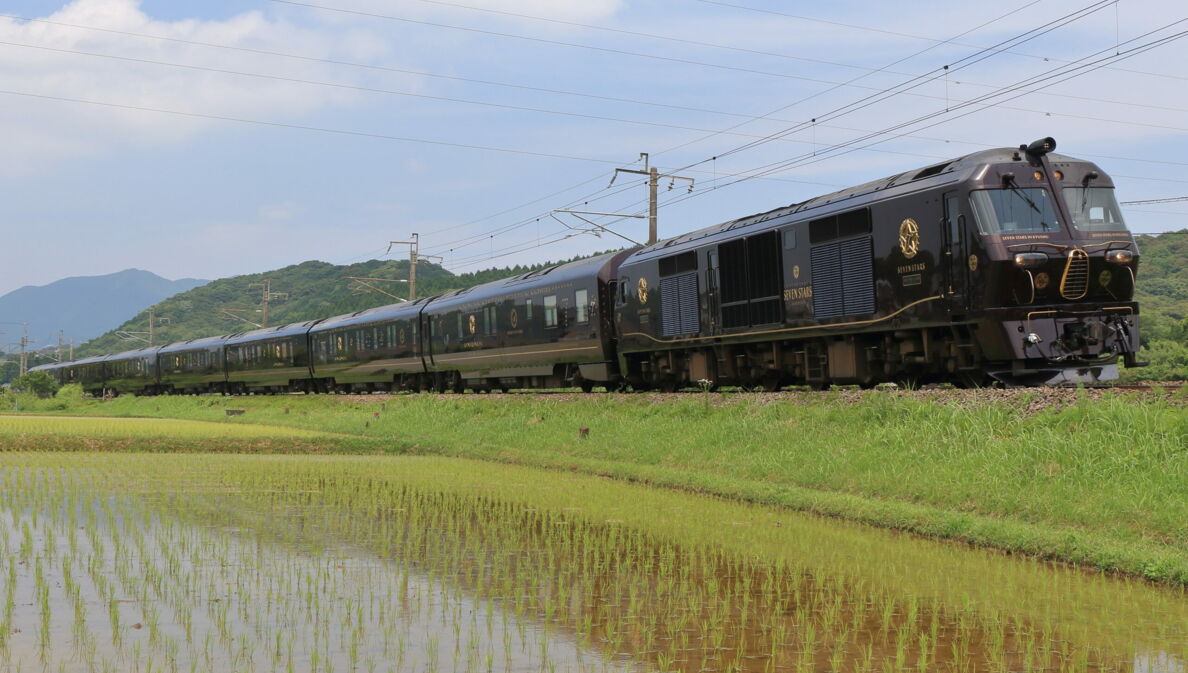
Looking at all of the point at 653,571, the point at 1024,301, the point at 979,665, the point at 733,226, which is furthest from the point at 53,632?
the point at 733,226

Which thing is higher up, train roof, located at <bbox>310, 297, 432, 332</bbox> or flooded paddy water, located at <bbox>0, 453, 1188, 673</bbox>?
train roof, located at <bbox>310, 297, 432, 332</bbox>

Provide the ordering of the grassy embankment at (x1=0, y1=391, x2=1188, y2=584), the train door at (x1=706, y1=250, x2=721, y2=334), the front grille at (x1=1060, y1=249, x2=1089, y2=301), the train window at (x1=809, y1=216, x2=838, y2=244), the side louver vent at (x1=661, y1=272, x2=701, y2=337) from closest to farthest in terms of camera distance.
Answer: the grassy embankment at (x1=0, y1=391, x2=1188, y2=584), the front grille at (x1=1060, y1=249, x2=1089, y2=301), the train window at (x1=809, y1=216, x2=838, y2=244), the train door at (x1=706, y1=250, x2=721, y2=334), the side louver vent at (x1=661, y1=272, x2=701, y2=337)

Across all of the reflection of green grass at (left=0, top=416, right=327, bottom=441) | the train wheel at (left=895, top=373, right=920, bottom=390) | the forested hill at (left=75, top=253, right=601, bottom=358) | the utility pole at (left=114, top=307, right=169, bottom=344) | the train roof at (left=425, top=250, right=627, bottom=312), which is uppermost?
the forested hill at (left=75, top=253, right=601, bottom=358)

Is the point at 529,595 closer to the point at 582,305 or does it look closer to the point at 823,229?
the point at 823,229

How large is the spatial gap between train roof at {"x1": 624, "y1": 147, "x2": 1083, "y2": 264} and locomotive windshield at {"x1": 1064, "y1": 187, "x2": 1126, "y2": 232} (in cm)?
57

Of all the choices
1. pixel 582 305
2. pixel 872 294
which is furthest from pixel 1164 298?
pixel 872 294

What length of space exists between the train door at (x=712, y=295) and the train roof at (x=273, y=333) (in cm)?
3370

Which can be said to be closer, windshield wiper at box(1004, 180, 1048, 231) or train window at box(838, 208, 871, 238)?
windshield wiper at box(1004, 180, 1048, 231)

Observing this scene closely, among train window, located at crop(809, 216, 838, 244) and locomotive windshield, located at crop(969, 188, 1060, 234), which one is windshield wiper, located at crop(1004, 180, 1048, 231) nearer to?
locomotive windshield, located at crop(969, 188, 1060, 234)

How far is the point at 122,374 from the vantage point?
79.8m

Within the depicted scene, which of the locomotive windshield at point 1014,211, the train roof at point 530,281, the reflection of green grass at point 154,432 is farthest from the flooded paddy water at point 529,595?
the train roof at point 530,281

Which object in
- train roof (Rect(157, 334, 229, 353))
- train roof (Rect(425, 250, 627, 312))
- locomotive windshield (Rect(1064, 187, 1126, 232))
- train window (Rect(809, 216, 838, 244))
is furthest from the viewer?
train roof (Rect(157, 334, 229, 353))

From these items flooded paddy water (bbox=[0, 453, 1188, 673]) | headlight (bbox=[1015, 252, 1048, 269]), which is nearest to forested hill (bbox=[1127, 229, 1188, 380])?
headlight (bbox=[1015, 252, 1048, 269])

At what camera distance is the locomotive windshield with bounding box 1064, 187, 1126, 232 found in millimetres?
17391
